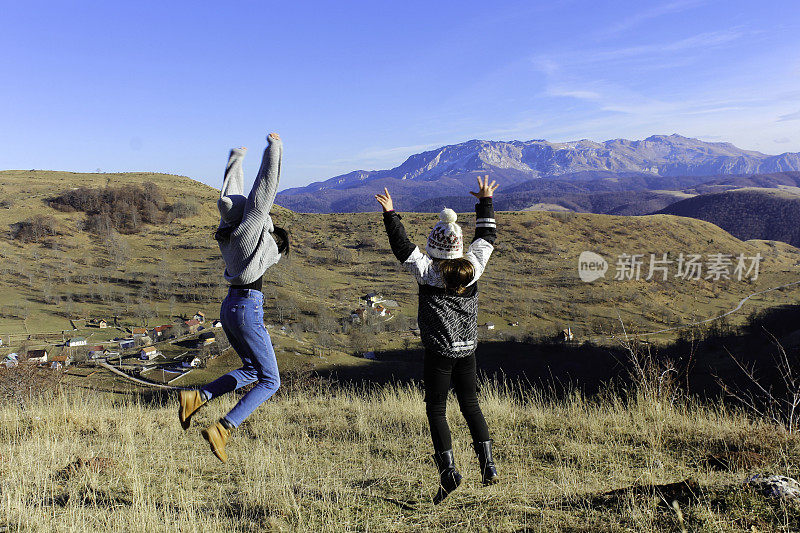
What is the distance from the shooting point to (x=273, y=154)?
3391 millimetres

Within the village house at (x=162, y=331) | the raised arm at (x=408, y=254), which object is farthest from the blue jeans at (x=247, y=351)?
the village house at (x=162, y=331)

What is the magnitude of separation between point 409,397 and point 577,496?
4534mm

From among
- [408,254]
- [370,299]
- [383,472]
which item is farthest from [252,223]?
[370,299]

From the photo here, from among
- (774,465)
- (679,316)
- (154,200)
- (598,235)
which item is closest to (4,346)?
(774,465)

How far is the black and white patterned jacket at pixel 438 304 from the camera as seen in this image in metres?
3.39

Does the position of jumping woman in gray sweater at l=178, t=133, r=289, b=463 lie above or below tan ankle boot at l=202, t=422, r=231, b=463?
A: above

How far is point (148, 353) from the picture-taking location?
40.3m

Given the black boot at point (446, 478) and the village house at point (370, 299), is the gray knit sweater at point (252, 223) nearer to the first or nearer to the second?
the black boot at point (446, 478)

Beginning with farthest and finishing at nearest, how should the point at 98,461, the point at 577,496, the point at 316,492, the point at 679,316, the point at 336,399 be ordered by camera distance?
the point at 679,316 < the point at 336,399 < the point at 98,461 < the point at 316,492 < the point at 577,496

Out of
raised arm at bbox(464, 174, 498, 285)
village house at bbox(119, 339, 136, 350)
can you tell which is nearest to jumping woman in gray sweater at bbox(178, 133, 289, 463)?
raised arm at bbox(464, 174, 498, 285)

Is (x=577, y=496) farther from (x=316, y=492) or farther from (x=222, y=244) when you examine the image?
(x=222, y=244)

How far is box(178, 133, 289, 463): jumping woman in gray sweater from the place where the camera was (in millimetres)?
3396

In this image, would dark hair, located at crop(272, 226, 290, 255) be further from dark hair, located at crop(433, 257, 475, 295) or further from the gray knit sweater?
dark hair, located at crop(433, 257, 475, 295)

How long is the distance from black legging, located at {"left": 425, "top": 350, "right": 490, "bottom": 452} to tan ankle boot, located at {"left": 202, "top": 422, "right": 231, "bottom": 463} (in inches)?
56.8
